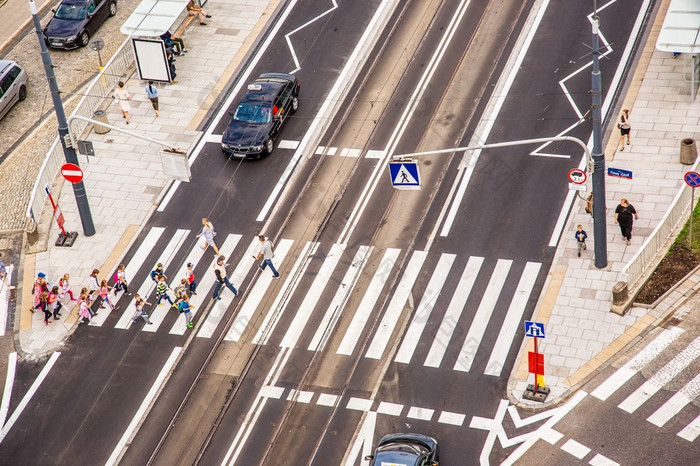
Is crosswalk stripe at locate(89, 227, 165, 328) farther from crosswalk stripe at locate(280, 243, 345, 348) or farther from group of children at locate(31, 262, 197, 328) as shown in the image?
crosswalk stripe at locate(280, 243, 345, 348)

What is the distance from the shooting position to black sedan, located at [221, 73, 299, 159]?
48531 millimetres

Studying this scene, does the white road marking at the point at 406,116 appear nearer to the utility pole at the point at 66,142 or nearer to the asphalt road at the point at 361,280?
the asphalt road at the point at 361,280

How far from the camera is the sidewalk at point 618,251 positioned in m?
39.1

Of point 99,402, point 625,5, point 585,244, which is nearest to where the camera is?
point 99,402

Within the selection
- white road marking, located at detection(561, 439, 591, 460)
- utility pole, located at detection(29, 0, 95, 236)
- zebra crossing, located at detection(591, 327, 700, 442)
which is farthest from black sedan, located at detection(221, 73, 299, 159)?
white road marking, located at detection(561, 439, 591, 460)

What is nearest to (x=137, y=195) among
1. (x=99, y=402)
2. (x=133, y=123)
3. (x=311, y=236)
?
(x=133, y=123)

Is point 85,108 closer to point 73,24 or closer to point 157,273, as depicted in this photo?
point 73,24

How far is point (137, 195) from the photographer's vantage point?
48.6 meters

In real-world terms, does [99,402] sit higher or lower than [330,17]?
lower

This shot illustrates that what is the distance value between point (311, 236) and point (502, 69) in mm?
12717

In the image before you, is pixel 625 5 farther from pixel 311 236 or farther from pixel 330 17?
pixel 311 236

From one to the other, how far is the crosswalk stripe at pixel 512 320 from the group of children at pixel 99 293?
37.1 feet

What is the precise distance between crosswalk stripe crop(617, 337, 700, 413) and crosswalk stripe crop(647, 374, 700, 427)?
1.99ft

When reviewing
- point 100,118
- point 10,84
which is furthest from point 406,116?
point 10,84
